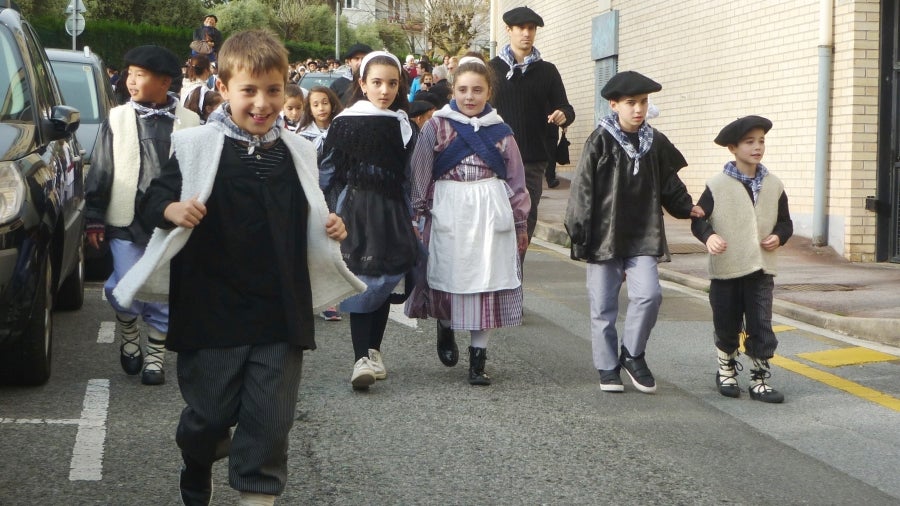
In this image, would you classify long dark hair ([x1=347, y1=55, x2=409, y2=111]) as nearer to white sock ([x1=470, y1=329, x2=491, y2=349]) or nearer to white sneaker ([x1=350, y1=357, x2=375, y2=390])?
white sock ([x1=470, y1=329, x2=491, y2=349])

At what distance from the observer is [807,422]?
6.21 m

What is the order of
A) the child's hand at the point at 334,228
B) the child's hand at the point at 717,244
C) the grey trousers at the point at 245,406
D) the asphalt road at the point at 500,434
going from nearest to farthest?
the grey trousers at the point at 245,406
the child's hand at the point at 334,228
the asphalt road at the point at 500,434
the child's hand at the point at 717,244

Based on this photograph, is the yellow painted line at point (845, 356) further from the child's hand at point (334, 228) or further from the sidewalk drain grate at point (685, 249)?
the sidewalk drain grate at point (685, 249)

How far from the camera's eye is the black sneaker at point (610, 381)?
673 centimetres

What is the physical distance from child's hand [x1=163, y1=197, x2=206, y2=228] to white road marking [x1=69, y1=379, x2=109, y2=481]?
153 cm

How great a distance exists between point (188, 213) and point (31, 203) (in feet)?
7.68

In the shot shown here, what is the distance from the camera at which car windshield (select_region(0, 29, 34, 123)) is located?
6492 mm

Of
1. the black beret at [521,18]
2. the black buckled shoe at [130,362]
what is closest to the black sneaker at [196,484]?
the black buckled shoe at [130,362]

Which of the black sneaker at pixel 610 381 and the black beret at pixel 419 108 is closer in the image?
the black sneaker at pixel 610 381

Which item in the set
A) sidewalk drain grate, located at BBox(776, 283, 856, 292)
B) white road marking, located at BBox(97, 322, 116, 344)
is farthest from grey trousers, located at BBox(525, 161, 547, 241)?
white road marking, located at BBox(97, 322, 116, 344)

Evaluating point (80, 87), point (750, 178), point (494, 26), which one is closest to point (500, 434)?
point (750, 178)

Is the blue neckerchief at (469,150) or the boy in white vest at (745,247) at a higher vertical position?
the blue neckerchief at (469,150)

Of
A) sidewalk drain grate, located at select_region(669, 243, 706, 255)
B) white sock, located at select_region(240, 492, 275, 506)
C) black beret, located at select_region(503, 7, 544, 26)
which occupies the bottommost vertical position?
white sock, located at select_region(240, 492, 275, 506)

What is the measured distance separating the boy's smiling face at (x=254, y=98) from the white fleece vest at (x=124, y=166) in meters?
2.56
